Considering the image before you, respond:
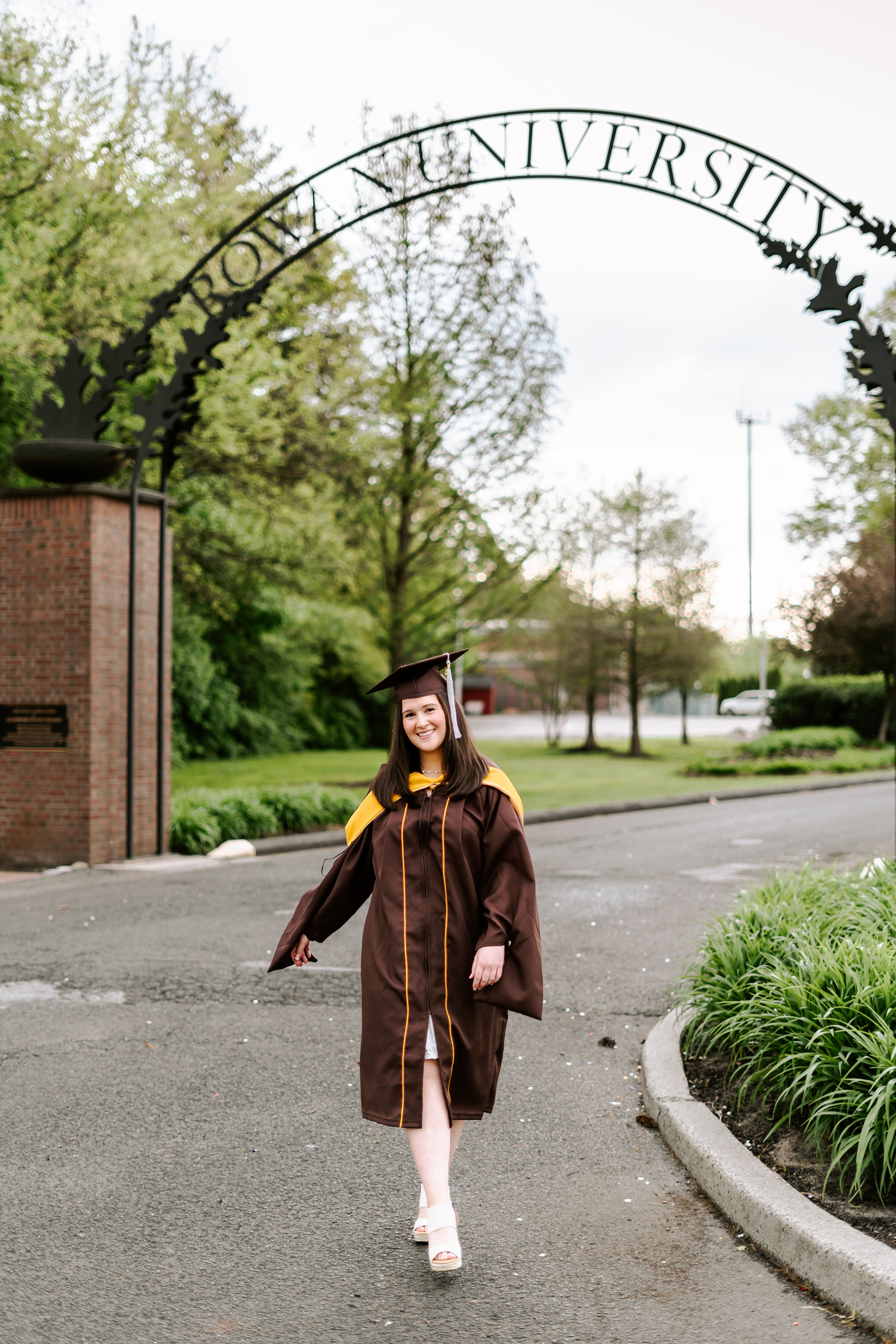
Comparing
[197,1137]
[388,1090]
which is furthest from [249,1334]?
[197,1137]

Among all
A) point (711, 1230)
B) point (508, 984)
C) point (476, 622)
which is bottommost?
point (711, 1230)

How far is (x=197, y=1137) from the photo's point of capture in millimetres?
4277

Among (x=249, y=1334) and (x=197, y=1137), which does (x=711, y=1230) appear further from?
(x=197, y=1137)

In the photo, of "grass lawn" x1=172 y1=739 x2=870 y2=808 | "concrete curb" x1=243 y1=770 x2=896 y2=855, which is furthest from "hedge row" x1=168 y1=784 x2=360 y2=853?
"grass lawn" x1=172 y1=739 x2=870 y2=808

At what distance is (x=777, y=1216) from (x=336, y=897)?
5.13ft

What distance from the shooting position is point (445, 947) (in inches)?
132

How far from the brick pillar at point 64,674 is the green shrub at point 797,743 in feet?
59.1

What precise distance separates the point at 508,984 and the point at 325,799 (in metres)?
10.6

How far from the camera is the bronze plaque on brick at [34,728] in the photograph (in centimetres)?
1069

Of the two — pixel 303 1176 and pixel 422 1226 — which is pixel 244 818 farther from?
pixel 422 1226

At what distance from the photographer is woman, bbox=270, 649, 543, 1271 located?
10.8ft

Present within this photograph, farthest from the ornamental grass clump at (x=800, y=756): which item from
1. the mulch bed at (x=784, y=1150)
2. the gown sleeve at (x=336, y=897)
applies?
the gown sleeve at (x=336, y=897)

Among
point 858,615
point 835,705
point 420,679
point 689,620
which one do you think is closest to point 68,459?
point 420,679

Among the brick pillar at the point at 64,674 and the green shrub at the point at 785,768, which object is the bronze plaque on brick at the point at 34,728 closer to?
the brick pillar at the point at 64,674
